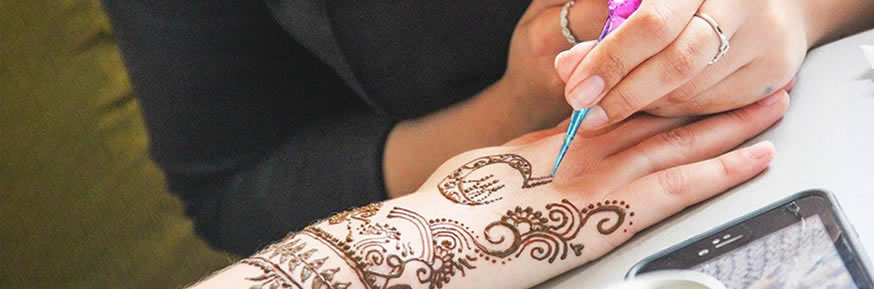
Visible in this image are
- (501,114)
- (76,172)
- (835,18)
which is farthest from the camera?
(76,172)

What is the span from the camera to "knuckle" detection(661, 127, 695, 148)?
667 mm

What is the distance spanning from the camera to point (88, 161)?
Answer: 1412mm

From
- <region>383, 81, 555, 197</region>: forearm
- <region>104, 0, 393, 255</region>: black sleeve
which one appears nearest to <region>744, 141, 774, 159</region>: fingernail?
<region>383, 81, 555, 197</region>: forearm

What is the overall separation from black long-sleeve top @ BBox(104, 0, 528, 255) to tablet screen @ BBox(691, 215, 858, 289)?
37 cm

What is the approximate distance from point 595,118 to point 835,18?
26cm

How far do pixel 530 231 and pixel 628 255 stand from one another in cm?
7

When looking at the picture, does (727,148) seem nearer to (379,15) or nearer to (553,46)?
(553,46)

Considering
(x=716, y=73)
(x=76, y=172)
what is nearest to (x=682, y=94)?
(x=716, y=73)

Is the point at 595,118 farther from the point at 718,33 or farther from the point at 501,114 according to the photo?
the point at 501,114

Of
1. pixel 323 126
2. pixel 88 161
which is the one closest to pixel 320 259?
pixel 323 126

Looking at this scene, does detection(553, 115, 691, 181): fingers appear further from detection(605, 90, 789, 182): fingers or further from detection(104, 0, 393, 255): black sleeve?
detection(104, 0, 393, 255): black sleeve

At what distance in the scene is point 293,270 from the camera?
61 centimetres

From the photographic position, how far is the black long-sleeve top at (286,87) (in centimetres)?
86

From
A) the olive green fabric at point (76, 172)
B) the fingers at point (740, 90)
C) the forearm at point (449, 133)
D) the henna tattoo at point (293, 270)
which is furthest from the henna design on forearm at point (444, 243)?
the olive green fabric at point (76, 172)
